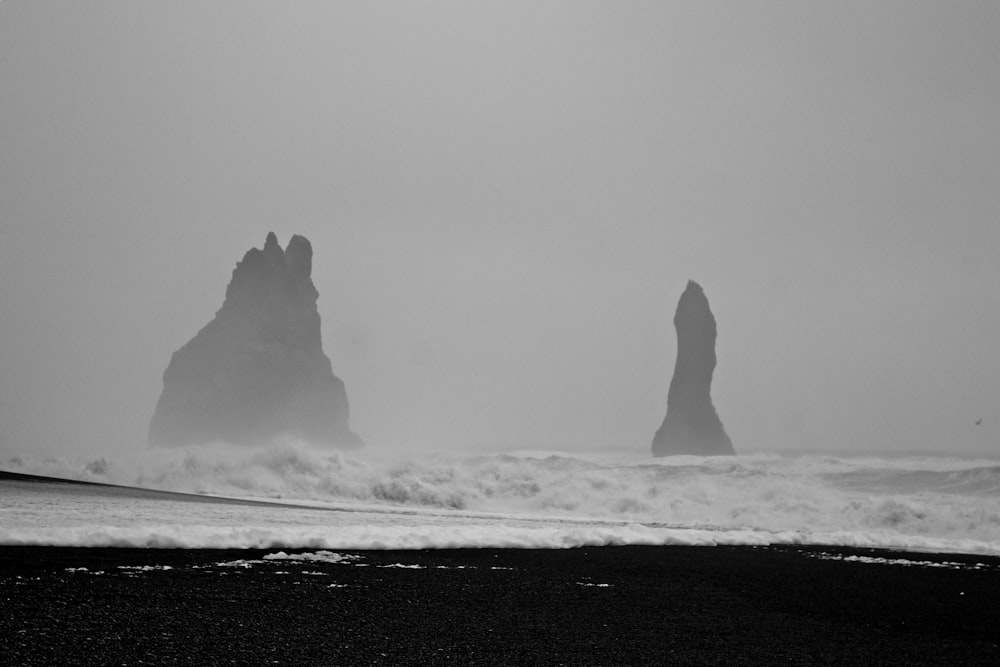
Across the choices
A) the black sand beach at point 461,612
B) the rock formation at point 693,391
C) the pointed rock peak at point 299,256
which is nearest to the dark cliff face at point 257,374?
the pointed rock peak at point 299,256

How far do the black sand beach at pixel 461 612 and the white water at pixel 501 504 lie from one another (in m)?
1.75

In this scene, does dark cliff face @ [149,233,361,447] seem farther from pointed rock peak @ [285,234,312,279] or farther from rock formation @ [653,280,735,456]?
rock formation @ [653,280,735,456]

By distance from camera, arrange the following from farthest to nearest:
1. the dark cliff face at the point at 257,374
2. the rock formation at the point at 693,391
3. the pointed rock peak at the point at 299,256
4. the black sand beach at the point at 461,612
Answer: the pointed rock peak at the point at 299,256 < the dark cliff face at the point at 257,374 < the rock formation at the point at 693,391 < the black sand beach at the point at 461,612

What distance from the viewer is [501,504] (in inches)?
1077

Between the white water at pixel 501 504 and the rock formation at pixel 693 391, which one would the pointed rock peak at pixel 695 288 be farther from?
the white water at pixel 501 504

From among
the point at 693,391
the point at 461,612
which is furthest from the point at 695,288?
the point at 461,612

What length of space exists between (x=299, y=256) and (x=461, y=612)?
113 m

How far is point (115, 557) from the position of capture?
8.83 meters

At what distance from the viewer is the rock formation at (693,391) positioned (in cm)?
9600

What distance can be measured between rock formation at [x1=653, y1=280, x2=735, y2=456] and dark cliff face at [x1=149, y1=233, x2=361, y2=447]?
4396 cm

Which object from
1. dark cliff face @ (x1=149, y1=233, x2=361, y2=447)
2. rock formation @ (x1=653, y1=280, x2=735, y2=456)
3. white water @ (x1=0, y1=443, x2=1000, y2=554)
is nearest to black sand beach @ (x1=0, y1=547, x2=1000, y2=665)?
white water @ (x1=0, y1=443, x2=1000, y2=554)

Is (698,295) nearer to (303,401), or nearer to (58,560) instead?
(303,401)

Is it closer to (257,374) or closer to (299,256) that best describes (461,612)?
(257,374)

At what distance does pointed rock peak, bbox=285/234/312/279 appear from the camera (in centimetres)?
11388
